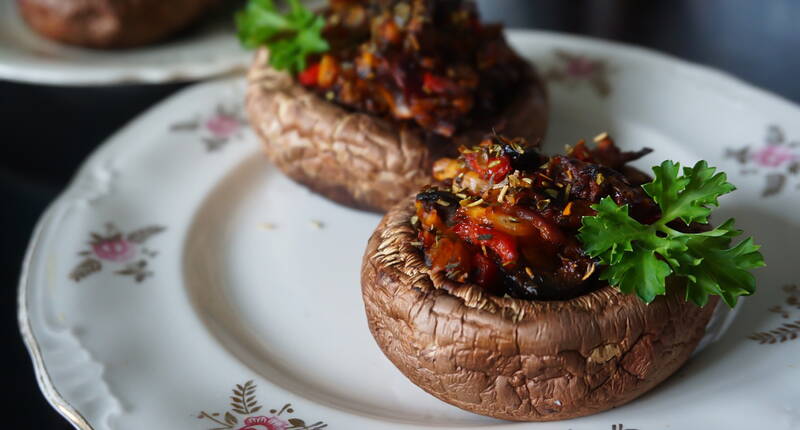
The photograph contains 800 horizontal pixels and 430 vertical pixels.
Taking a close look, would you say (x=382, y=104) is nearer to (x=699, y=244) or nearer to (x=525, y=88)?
(x=525, y=88)

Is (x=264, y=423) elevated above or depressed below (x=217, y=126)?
below

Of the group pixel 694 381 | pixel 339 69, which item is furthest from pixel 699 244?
pixel 339 69

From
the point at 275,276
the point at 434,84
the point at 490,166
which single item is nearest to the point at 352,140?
the point at 434,84

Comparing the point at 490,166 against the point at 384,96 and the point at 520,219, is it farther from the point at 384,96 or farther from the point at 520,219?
the point at 384,96

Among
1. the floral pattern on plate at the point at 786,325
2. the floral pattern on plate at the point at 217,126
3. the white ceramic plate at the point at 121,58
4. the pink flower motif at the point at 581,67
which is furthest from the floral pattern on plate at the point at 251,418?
the pink flower motif at the point at 581,67

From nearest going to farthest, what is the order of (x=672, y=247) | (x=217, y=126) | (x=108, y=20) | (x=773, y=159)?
1. (x=672, y=247)
2. (x=773, y=159)
3. (x=217, y=126)
4. (x=108, y=20)

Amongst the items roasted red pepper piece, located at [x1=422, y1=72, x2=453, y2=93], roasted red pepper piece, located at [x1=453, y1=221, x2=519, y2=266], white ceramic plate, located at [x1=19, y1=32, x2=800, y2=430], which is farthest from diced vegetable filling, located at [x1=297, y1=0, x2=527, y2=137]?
roasted red pepper piece, located at [x1=453, y1=221, x2=519, y2=266]

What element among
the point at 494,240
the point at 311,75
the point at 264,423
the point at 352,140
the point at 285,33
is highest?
the point at 285,33
